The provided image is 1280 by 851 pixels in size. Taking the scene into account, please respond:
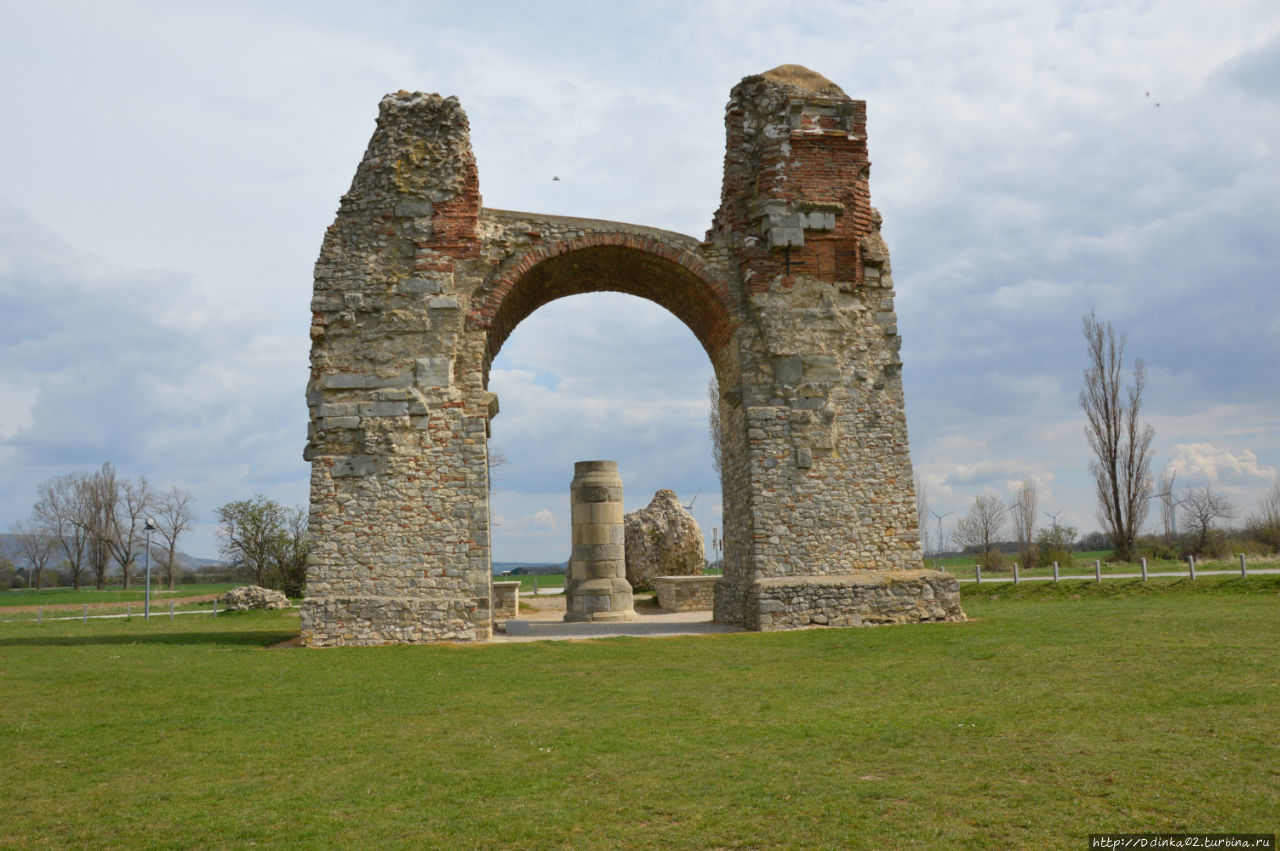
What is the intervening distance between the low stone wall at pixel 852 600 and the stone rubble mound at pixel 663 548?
9599 mm

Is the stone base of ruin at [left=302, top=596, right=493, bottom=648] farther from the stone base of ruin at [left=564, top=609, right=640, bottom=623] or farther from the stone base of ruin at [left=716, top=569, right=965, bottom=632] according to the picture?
the stone base of ruin at [left=716, top=569, right=965, bottom=632]

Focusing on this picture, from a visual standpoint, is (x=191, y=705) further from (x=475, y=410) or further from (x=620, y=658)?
(x=475, y=410)

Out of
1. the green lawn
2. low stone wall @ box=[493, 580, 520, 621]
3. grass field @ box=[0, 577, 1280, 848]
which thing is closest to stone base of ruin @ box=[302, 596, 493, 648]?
grass field @ box=[0, 577, 1280, 848]

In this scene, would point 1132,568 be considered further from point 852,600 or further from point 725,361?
point 725,361

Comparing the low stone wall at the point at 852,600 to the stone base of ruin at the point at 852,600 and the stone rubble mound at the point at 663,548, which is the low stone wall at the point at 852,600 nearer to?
the stone base of ruin at the point at 852,600

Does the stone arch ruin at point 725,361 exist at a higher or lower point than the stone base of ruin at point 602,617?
higher

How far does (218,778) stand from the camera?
548 cm

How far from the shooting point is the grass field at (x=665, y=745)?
4355 mm

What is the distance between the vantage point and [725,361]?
1548 cm

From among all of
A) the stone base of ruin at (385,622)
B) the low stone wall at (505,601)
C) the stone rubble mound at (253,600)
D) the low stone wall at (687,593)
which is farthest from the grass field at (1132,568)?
the stone rubble mound at (253,600)

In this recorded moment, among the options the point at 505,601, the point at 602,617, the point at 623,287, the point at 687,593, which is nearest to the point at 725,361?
the point at 623,287

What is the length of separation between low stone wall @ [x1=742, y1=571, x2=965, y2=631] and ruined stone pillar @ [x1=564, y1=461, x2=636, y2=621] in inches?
163

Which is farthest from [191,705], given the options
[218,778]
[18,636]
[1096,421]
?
[1096,421]

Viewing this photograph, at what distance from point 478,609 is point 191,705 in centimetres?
548
